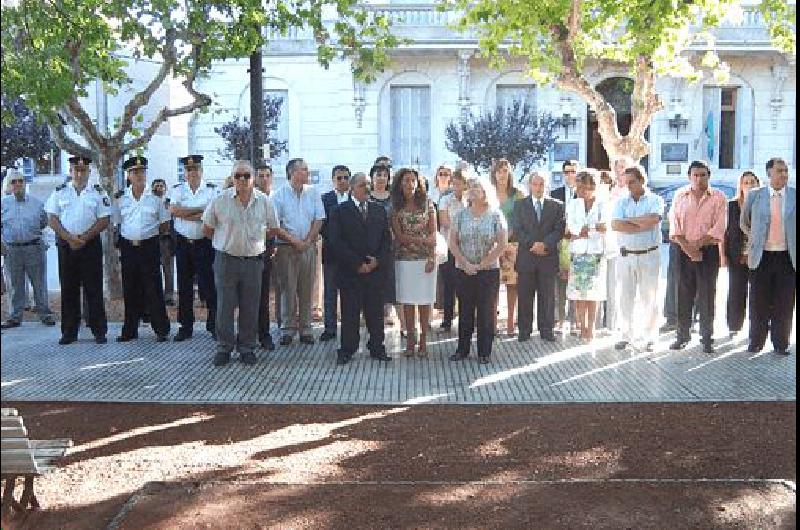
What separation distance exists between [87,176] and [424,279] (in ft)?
14.2

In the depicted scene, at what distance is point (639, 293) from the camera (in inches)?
439

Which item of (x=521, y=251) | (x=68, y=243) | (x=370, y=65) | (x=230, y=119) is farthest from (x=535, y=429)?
(x=230, y=119)

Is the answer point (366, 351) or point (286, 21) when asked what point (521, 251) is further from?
point (286, 21)

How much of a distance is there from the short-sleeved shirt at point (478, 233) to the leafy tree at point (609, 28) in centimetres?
558

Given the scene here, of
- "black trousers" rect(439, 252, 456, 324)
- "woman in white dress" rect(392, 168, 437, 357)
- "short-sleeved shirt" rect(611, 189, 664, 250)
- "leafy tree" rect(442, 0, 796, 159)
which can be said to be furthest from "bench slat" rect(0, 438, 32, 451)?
"leafy tree" rect(442, 0, 796, 159)

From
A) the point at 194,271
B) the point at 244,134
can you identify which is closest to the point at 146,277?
the point at 194,271

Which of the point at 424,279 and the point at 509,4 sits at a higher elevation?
the point at 509,4

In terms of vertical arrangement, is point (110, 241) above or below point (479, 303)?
above

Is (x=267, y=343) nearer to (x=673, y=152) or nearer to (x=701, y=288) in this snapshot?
(x=701, y=288)

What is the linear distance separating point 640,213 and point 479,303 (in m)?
2.03

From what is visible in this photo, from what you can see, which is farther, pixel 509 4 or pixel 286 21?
pixel 509 4

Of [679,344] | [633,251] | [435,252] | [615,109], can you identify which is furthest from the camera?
[615,109]

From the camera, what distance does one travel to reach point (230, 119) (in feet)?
100

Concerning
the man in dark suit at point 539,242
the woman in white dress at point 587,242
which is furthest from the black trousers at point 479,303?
the woman in white dress at point 587,242
